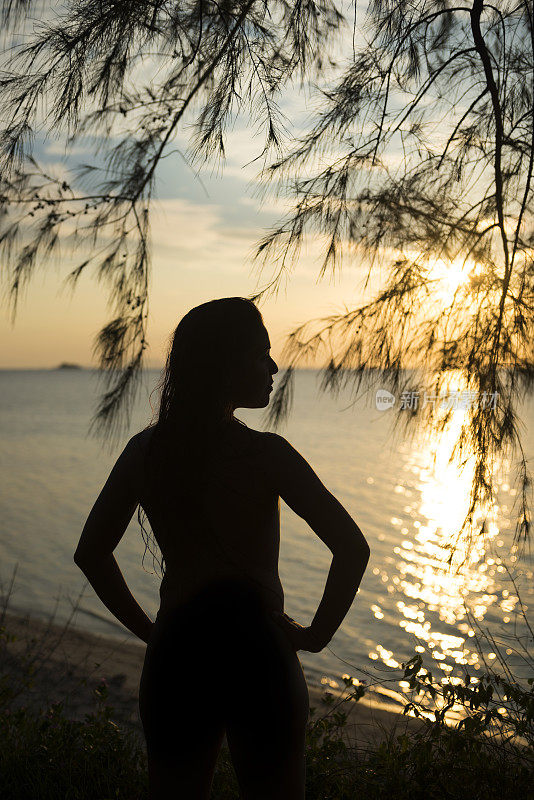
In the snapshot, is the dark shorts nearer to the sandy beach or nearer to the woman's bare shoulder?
the woman's bare shoulder

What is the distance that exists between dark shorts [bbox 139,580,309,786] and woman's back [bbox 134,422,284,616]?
0.11 feet

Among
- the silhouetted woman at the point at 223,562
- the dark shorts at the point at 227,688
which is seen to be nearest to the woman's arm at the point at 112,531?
the silhouetted woman at the point at 223,562

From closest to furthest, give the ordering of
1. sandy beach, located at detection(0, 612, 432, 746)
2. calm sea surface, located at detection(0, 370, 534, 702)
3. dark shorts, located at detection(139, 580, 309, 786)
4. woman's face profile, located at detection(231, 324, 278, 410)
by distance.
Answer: dark shorts, located at detection(139, 580, 309, 786) → woman's face profile, located at detection(231, 324, 278, 410) → sandy beach, located at detection(0, 612, 432, 746) → calm sea surface, located at detection(0, 370, 534, 702)

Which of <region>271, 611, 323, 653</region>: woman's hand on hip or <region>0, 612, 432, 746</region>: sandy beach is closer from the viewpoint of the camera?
<region>271, 611, 323, 653</region>: woman's hand on hip

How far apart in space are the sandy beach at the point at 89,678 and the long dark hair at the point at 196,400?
422 centimetres

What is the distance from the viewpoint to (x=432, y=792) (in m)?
2.44

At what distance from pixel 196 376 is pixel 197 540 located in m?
0.33

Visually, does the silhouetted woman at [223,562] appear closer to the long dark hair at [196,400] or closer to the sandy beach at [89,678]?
the long dark hair at [196,400]

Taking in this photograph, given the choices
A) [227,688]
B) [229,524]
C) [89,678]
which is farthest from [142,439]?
[89,678]

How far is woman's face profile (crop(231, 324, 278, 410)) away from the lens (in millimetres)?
1430

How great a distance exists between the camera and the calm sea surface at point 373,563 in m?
7.68

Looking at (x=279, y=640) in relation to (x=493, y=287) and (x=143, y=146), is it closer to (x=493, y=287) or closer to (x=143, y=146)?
(x=143, y=146)

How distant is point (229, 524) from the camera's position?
1371 millimetres

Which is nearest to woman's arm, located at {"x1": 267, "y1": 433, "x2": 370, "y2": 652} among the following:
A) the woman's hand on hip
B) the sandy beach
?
the woman's hand on hip
